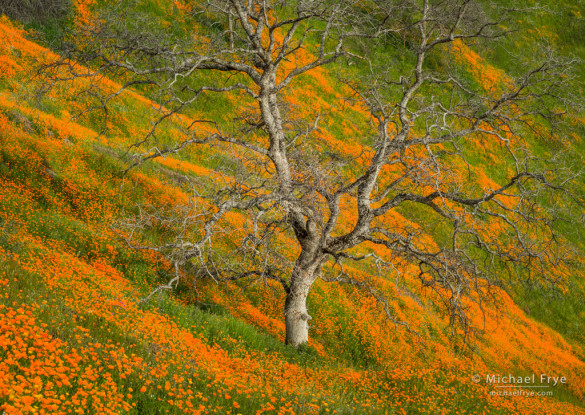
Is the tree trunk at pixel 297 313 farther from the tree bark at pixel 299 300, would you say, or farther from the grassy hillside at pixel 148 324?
the grassy hillside at pixel 148 324

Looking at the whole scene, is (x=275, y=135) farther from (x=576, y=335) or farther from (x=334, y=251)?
(x=576, y=335)

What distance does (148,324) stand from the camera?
8.05 metres

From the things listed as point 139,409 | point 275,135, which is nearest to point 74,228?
point 275,135

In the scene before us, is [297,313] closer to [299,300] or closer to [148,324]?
[299,300]

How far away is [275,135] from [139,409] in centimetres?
722

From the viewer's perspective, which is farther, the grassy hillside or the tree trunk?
the tree trunk

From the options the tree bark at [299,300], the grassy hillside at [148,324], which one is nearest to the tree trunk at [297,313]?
the tree bark at [299,300]

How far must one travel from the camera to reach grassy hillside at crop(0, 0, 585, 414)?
568cm

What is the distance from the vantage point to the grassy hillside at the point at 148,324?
18.6 feet

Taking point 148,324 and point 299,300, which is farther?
point 299,300

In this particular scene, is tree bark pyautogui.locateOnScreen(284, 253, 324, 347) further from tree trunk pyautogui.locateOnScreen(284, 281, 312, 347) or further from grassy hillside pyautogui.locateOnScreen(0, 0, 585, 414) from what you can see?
grassy hillside pyautogui.locateOnScreen(0, 0, 585, 414)

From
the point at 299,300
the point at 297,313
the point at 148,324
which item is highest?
the point at 299,300

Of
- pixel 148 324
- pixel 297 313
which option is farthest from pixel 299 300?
pixel 148 324

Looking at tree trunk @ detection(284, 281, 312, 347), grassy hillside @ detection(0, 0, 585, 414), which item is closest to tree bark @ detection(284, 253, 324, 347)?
tree trunk @ detection(284, 281, 312, 347)
